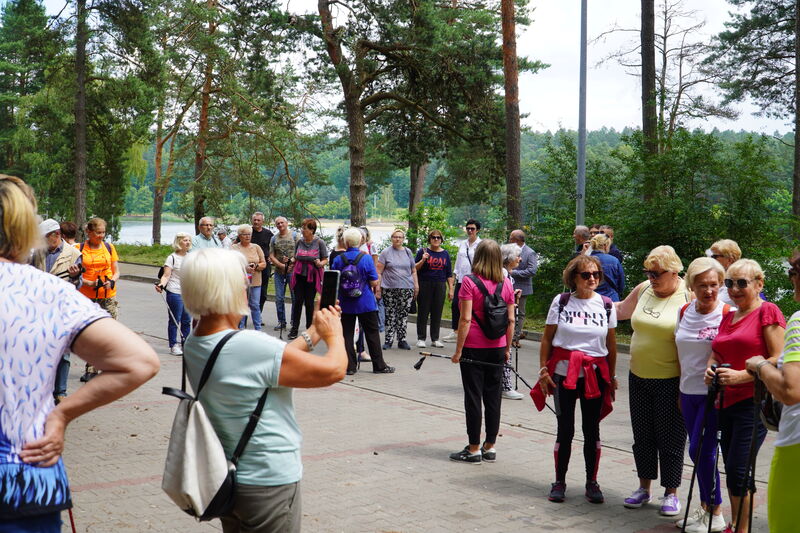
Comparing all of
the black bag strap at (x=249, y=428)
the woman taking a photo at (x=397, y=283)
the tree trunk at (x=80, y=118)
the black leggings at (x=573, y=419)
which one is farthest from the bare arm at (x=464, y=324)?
the tree trunk at (x=80, y=118)

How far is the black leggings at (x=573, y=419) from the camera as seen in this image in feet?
19.4

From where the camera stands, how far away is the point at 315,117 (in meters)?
33.7

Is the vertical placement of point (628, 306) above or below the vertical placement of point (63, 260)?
below

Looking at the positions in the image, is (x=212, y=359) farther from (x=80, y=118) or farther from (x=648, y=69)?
(x=80, y=118)

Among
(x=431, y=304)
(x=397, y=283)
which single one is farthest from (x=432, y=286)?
(x=397, y=283)

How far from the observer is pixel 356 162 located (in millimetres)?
24469

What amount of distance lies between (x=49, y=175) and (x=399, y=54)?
3138 cm

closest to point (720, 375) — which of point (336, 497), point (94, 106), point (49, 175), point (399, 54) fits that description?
point (336, 497)

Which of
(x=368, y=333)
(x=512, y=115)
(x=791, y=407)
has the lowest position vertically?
(x=368, y=333)

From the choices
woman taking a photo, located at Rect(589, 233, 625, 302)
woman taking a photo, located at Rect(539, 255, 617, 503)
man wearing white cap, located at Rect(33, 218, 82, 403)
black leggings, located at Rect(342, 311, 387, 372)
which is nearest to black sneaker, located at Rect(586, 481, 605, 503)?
woman taking a photo, located at Rect(539, 255, 617, 503)

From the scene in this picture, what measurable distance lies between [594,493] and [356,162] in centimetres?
1927

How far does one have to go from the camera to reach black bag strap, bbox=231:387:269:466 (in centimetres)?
315

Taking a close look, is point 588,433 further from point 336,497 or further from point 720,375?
point 336,497

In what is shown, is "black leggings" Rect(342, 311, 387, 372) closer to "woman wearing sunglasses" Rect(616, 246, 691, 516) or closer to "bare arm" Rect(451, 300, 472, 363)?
"bare arm" Rect(451, 300, 472, 363)
